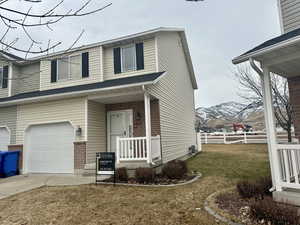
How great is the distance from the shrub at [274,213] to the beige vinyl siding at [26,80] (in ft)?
40.9

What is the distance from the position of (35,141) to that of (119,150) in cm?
485

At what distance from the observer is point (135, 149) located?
8117 mm

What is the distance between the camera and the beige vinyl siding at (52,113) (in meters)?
9.19

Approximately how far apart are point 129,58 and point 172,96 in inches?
122

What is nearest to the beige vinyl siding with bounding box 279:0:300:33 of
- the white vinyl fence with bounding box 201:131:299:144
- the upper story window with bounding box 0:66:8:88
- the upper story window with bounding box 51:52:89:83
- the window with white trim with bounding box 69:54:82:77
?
the upper story window with bounding box 51:52:89:83

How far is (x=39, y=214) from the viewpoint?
4543 millimetres

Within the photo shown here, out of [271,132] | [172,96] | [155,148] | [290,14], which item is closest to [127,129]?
[155,148]

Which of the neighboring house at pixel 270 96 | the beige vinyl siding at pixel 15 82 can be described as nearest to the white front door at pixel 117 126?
the neighboring house at pixel 270 96

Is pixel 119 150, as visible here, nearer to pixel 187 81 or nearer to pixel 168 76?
pixel 168 76

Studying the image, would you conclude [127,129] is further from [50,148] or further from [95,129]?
[50,148]

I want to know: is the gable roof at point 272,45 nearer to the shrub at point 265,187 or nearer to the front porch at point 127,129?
the shrub at point 265,187

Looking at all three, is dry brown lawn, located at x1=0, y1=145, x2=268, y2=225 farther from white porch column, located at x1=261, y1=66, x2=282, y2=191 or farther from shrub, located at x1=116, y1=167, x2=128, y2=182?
white porch column, located at x1=261, y1=66, x2=282, y2=191

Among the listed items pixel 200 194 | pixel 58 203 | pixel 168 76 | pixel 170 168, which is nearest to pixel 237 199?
pixel 200 194

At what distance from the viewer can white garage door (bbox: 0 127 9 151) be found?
35.6 feet
